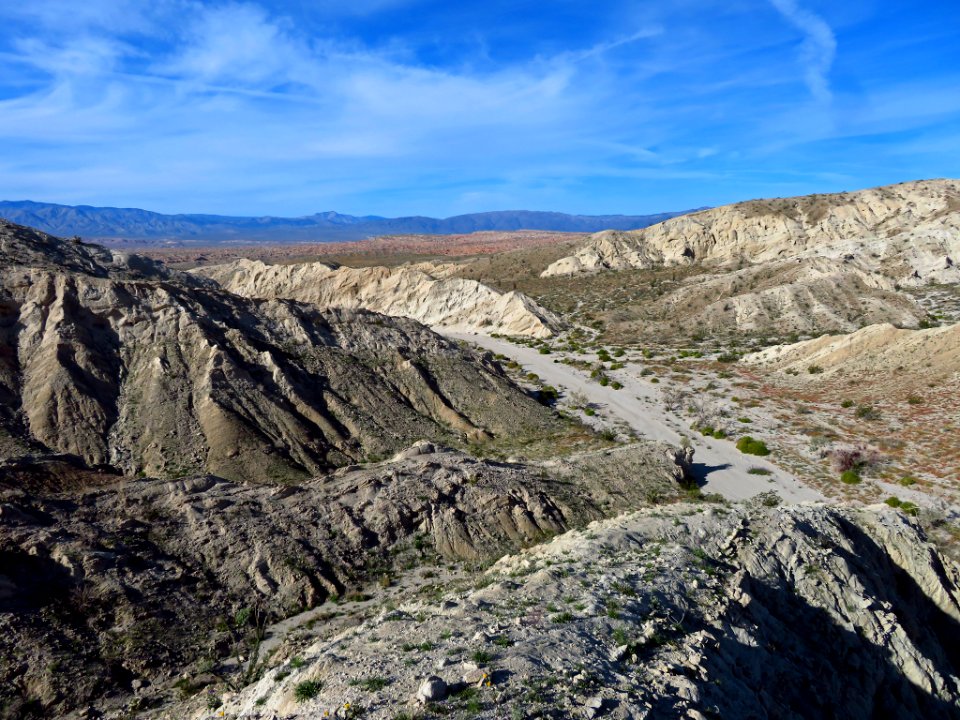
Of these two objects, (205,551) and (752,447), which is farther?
(752,447)

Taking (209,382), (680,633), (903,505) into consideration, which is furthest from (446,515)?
(903,505)

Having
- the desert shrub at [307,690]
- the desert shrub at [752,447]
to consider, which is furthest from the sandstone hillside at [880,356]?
the desert shrub at [307,690]

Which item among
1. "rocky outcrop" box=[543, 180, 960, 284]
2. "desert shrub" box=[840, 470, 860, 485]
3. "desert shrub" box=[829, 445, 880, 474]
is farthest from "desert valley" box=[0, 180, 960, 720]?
"rocky outcrop" box=[543, 180, 960, 284]

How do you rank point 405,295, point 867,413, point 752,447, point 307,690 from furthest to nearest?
1. point 405,295
2. point 867,413
3. point 752,447
4. point 307,690

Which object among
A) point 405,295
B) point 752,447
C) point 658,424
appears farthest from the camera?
point 405,295

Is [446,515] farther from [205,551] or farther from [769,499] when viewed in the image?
[769,499]

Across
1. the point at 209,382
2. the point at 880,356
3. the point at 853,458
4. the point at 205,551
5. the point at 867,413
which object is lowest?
the point at 205,551
